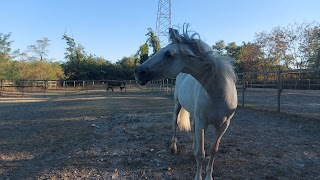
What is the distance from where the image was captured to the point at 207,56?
7.47 feet

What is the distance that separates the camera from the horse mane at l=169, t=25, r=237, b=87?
2219 mm

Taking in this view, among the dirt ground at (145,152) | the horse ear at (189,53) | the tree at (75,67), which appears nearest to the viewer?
the horse ear at (189,53)

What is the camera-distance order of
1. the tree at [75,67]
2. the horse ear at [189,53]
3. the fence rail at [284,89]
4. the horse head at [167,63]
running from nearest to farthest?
the horse head at [167,63]
the horse ear at [189,53]
the fence rail at [284,89]
the tree at [75,67]

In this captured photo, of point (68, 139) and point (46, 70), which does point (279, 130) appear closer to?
point (68, 139)

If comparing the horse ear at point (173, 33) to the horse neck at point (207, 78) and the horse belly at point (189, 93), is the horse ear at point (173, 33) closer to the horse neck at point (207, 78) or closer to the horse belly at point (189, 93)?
the horse neck at point (207, 78)

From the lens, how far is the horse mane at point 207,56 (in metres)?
2.22

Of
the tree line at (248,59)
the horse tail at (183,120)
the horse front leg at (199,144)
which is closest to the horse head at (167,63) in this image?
the horse front leg at (199,144)

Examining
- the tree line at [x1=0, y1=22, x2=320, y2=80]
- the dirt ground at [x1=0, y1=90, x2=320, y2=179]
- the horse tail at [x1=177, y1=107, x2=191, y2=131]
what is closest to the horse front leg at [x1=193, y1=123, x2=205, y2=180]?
the dirt ground at [x1=0, y1=90, x2=320, y2=179]

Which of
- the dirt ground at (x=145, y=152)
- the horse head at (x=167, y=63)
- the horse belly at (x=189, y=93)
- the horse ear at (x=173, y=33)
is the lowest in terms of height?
the dirt ground at (x=145, y=152)

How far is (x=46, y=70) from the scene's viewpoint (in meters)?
36.6

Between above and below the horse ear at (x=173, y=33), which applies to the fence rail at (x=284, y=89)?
below

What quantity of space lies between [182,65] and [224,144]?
243 centimetres

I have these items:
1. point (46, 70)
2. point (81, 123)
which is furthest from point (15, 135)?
point (46, 70)

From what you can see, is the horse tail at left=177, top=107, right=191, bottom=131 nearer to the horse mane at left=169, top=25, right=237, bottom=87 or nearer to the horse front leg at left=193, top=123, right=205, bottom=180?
the horse front leg at left=193, top=123, right=205, bottom=180
